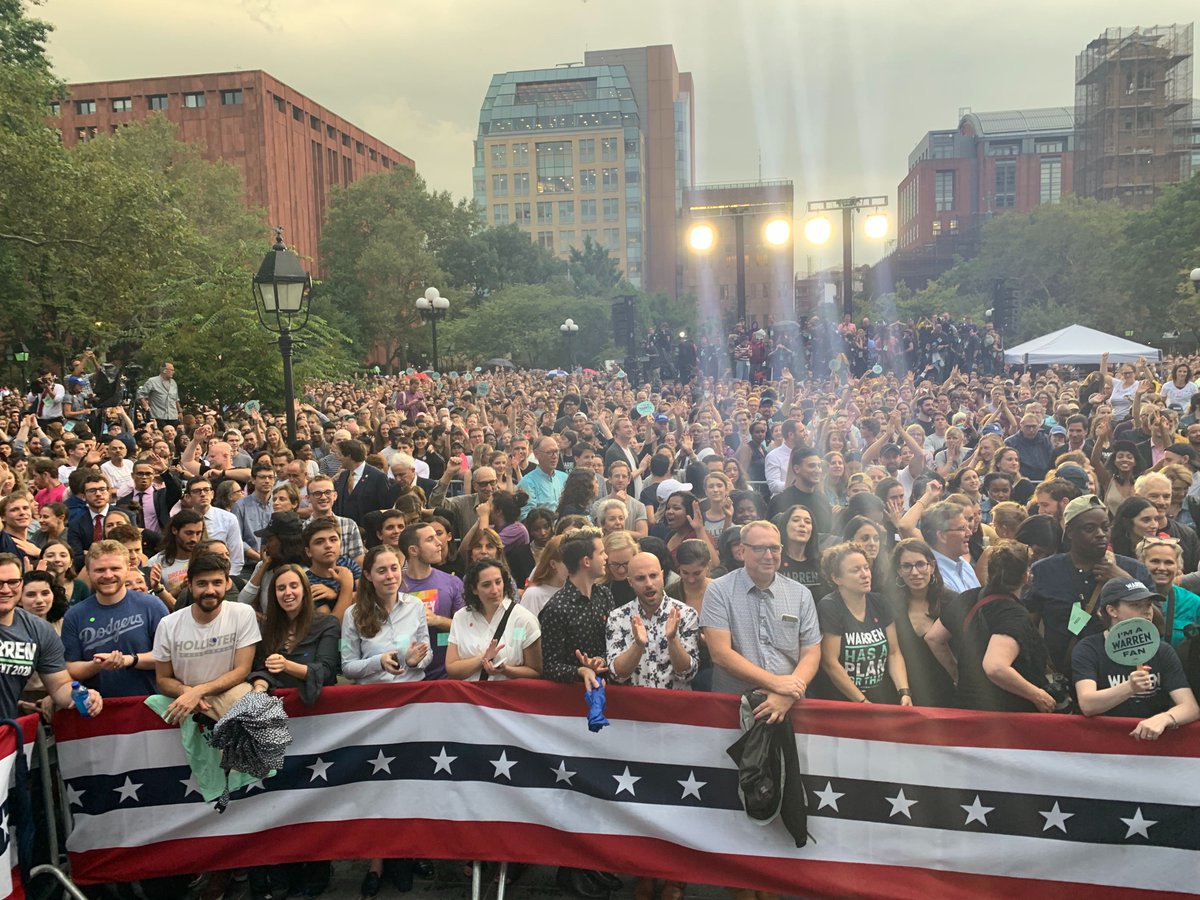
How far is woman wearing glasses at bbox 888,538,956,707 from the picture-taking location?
4.83 meters

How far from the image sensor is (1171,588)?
15.8 ft

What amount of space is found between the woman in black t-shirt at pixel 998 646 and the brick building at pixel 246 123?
78.7 m

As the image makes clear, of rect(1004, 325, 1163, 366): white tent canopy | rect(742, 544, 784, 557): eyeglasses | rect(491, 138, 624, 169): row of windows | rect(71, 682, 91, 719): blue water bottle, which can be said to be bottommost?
rect(71, 682, 91, 719): blue water bottle

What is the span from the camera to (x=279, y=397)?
16.5 m

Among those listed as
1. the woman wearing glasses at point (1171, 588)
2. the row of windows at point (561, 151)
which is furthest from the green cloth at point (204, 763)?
the row of windows at point (561, 151)

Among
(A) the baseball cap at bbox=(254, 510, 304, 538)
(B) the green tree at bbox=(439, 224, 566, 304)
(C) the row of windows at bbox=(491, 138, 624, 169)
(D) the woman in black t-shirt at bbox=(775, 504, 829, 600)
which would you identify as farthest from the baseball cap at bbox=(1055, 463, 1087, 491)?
(C) the row of windows at bbox=(491, 138, 624, 169)

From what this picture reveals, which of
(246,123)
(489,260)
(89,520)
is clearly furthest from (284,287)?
(246,123)

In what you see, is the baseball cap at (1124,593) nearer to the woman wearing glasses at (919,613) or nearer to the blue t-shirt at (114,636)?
the woman wearing glasses at (919,613)

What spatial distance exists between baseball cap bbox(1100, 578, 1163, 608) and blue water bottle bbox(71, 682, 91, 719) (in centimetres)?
484

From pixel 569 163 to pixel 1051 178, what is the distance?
58208 millimetres

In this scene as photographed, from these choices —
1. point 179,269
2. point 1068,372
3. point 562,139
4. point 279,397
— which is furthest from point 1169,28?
point 279,397

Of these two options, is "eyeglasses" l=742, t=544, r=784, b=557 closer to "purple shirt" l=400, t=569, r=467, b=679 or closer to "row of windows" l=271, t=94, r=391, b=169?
"purple shirt" l=400, t=569, r=467, b=679

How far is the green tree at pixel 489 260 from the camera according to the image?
3303 inches

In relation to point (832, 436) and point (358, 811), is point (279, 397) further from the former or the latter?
point (358, 811)
